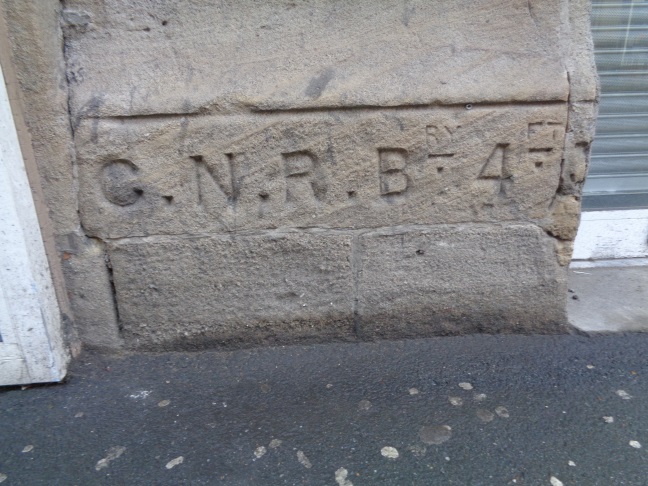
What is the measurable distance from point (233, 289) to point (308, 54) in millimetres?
948

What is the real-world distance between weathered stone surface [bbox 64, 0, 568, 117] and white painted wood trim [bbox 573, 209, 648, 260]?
115cm

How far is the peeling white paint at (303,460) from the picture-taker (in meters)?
1.44

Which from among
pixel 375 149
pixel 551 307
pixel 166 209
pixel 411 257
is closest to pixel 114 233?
pixel 166 209

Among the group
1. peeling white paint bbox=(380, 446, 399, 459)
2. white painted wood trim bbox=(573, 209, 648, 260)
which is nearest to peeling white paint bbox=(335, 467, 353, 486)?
peeling white paint bbox=(380, 446, 399, 459)

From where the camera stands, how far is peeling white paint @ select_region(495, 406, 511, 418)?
1.61m

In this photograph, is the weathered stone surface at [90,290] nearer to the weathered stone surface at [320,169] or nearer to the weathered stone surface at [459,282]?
the weathered stone surface at [320,169]

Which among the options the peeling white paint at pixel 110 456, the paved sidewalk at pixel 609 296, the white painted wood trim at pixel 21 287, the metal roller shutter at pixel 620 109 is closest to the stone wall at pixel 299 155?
the white painted wood trim at pixel 21 287

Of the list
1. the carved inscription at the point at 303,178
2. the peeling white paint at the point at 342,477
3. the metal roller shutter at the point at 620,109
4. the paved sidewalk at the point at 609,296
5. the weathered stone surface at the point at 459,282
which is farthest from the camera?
the metal roller shutter at the point at 620,109

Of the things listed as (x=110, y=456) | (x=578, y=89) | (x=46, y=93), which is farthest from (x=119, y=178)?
(x=578, y=89)

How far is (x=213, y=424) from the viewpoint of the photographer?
1.60 m

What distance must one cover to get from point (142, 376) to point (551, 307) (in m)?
1.71

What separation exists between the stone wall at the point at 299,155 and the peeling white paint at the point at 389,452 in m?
0.62

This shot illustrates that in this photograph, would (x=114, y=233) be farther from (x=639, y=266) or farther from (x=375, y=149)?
(x=639, y=266)

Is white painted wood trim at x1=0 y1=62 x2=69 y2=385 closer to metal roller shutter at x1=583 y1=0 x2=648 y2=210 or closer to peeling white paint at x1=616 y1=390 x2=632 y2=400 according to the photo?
peeling white paint at x1=616 y1=390 x2=632 y2=400
